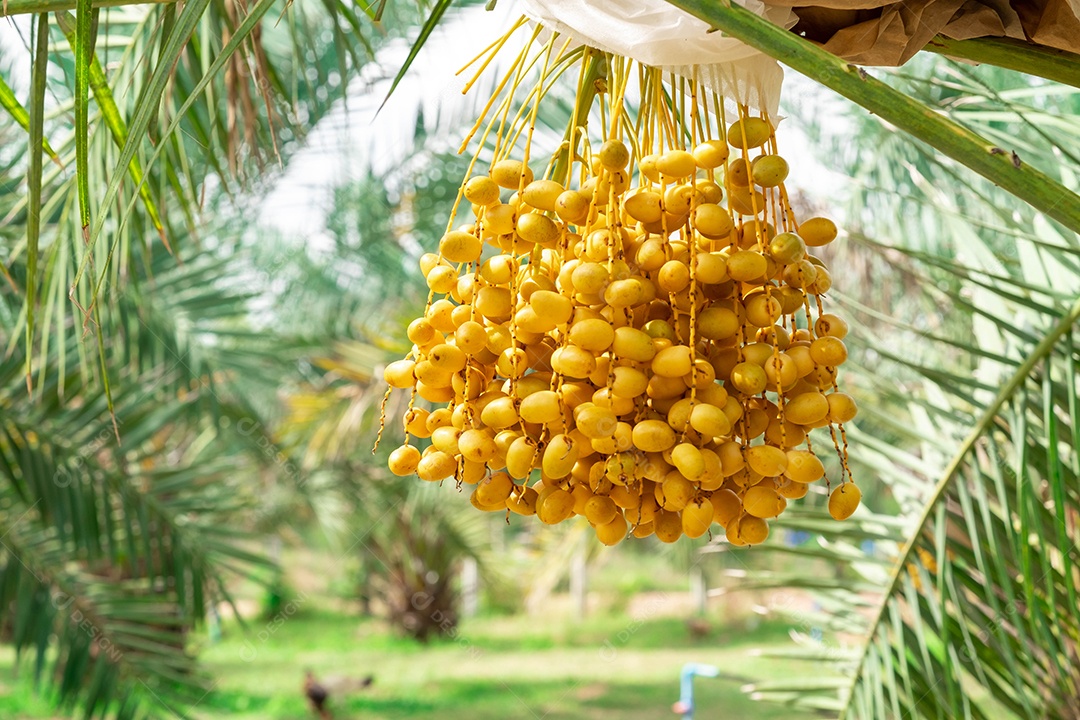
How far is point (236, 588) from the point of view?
33.4 ft

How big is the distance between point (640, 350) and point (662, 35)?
204mm

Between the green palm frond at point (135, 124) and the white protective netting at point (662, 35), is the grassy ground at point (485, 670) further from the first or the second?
the white protective netting at point (662, 35)

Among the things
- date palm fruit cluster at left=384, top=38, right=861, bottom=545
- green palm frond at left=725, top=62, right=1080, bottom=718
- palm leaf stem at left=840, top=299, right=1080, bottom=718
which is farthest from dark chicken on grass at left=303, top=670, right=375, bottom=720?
date palm fruit cluster at left=384, top=38, right=861, bottom=545

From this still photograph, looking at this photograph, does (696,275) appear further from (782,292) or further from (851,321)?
(851,321)

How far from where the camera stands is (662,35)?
0.61m

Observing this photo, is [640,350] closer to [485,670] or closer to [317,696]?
[317,696]

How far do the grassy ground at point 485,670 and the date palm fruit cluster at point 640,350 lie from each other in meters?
5.10

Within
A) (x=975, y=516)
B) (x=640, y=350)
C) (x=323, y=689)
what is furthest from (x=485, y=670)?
(x=640, y=350)

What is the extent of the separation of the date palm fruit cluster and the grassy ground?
16.7 feet

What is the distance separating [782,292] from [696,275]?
0.08 meters

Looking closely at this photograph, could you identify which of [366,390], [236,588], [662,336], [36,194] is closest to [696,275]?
[662,336]

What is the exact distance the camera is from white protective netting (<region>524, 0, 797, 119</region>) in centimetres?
61

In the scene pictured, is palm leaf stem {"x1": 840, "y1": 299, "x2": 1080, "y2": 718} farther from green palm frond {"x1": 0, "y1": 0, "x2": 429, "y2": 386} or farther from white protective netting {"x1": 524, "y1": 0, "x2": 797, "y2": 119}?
green palm frond {"x1": 0, "y1": 0, "x2": 429, "y2": 386}

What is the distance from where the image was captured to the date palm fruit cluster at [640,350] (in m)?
0.58
